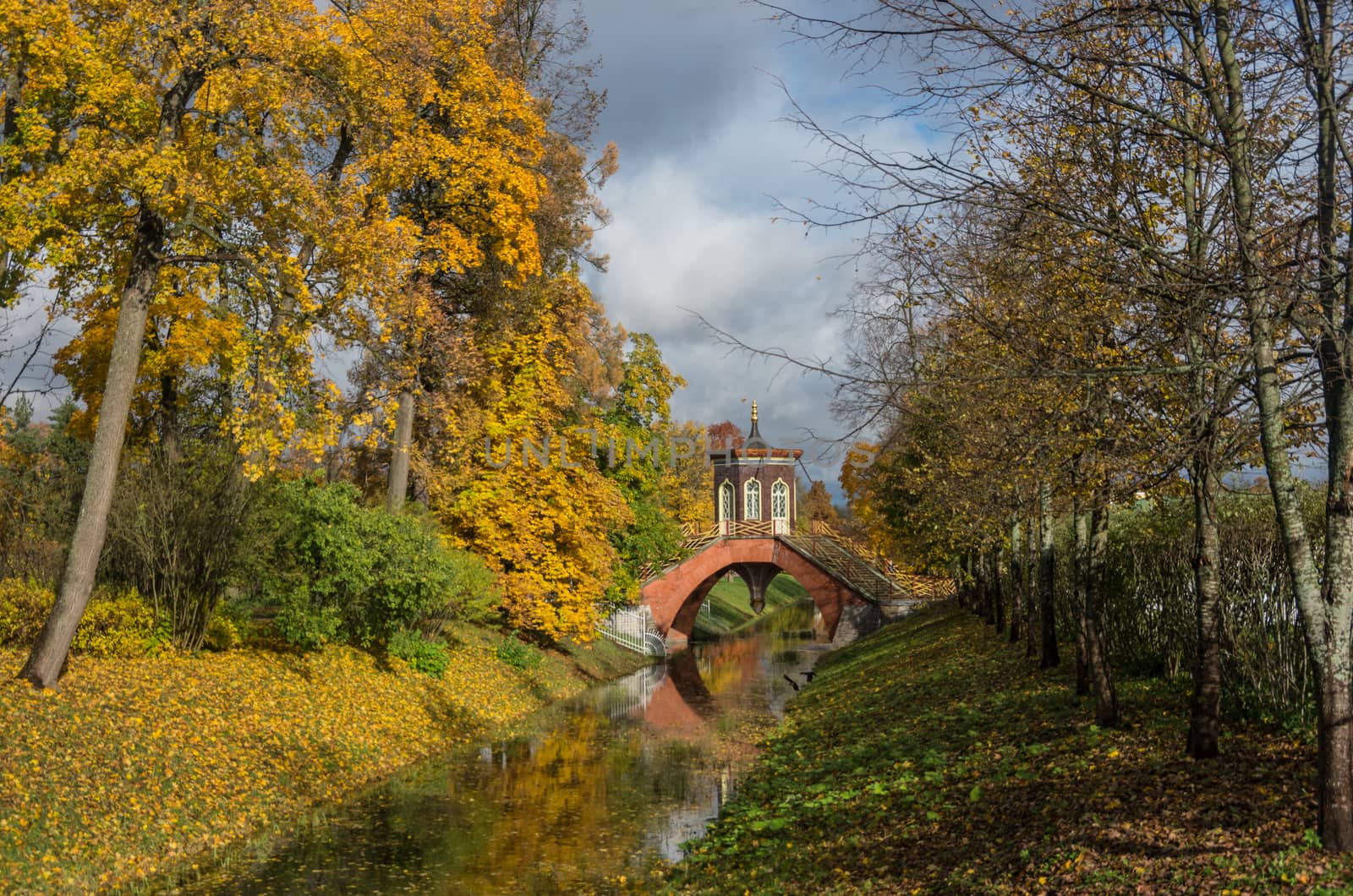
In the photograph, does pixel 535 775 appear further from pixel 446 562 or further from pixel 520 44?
pixel 520 44

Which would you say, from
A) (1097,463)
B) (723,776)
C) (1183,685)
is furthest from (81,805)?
(1183,685)

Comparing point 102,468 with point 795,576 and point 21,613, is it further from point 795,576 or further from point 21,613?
point 795,576

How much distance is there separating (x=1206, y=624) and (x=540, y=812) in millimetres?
9018

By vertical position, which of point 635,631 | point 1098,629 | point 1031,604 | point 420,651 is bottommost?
point 420,651

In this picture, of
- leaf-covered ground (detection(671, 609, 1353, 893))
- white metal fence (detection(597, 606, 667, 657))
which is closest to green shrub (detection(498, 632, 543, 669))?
white metal fence (detection(597, 606, 667, 657))

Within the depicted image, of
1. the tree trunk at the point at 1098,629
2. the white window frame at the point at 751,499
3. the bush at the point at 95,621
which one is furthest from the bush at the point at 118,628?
the white window frame at the point at 751,499

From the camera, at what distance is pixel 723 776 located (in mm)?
16391

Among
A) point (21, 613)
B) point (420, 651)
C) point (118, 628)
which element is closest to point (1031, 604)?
point (420, 651)

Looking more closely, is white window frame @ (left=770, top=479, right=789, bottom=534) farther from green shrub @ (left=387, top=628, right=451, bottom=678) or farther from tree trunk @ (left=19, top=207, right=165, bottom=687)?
tree trunk @ (left=19, top=207, right=165, bottom=687)

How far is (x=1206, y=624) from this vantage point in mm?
8531

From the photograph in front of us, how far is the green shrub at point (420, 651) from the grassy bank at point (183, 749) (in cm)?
47

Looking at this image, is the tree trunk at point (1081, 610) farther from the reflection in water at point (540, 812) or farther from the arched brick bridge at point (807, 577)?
the arched brick bridge at point (807, 577)

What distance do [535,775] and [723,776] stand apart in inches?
120

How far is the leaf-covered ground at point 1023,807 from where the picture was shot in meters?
6.56
